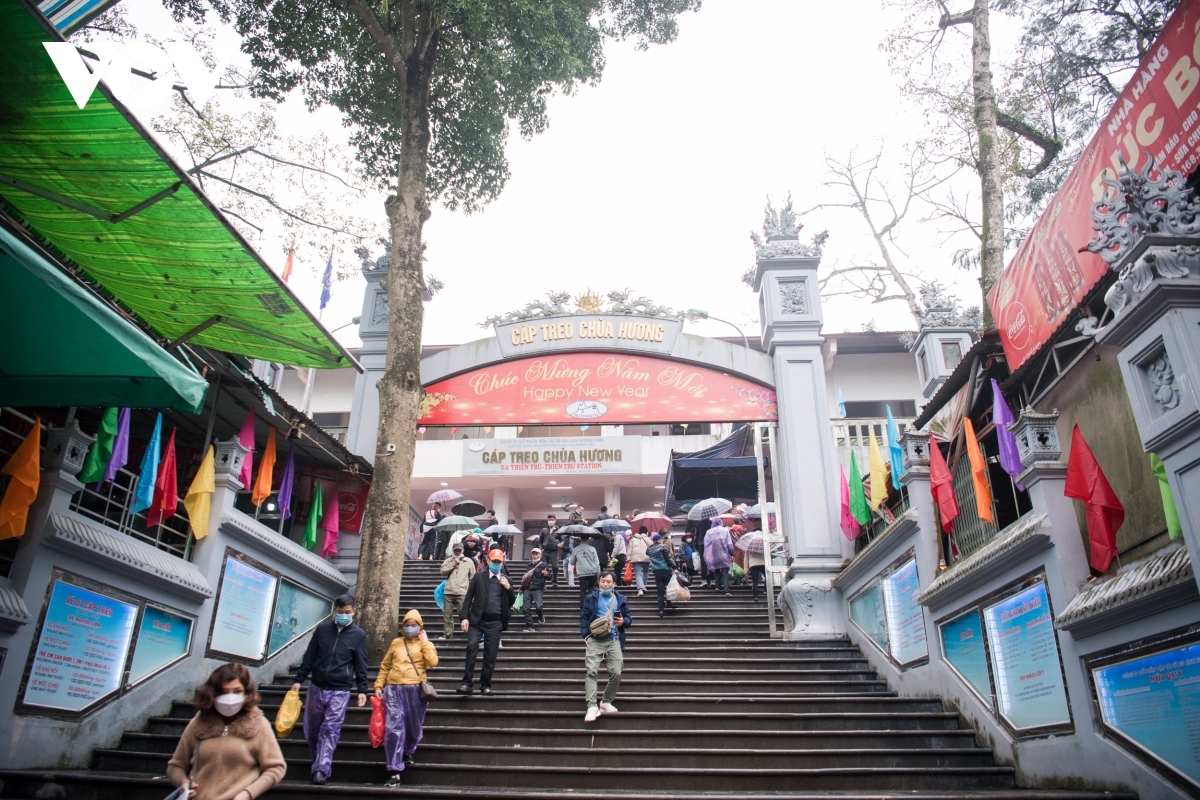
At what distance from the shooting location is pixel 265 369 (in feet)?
56.5

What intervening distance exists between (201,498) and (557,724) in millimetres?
4685

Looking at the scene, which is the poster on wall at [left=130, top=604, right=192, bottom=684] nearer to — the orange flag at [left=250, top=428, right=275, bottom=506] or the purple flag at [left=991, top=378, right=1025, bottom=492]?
the orange flag at [left=250, top=428, right=275, bottom=506]

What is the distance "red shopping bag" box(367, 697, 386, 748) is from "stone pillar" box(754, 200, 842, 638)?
672 cm

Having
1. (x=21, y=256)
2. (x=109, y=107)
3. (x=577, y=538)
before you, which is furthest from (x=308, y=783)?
(x=577, y=538)

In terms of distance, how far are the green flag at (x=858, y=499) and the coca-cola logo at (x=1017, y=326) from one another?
131 inches

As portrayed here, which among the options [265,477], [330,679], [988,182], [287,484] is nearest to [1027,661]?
[330,679]

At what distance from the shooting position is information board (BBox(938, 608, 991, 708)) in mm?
7195

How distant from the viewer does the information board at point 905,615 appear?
8.65 meters

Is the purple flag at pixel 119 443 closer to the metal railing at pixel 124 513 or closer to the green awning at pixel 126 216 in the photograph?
the metal railing at pixel 124 513

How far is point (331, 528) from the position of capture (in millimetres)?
13062

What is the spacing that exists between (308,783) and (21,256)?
4611 millimetres

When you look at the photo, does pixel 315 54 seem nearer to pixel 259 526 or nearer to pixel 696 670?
pixel 259 526

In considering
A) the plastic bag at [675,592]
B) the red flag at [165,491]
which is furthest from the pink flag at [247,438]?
the plastic bag at [675,592]

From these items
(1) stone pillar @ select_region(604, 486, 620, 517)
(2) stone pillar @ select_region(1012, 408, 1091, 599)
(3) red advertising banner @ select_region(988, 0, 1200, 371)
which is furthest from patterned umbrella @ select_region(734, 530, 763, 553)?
(1) stone pillar @ select_region(604, 486, 620, 517)
